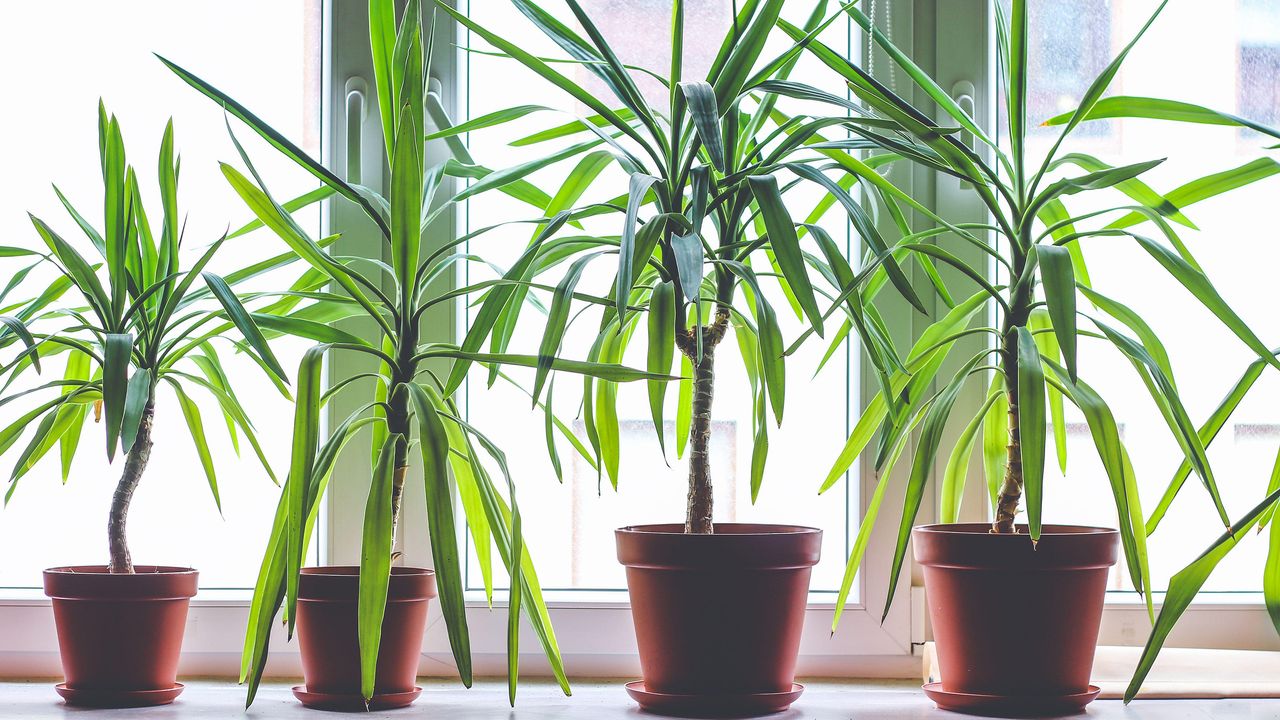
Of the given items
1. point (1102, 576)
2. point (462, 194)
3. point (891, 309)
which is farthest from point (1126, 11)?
point (462, 194)

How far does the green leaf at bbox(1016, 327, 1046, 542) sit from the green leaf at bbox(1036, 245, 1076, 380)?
1.5 inches

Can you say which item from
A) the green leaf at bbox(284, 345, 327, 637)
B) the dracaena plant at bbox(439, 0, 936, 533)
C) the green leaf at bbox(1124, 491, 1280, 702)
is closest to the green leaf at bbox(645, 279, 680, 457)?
the dracaena plant at bbox(439, 0, 936, 533)

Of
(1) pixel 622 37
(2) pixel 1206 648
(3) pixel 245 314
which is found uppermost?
(1) pixel 622 37

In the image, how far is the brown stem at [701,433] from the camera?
1107mm

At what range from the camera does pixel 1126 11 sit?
1466 millimetres

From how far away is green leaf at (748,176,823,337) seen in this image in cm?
96

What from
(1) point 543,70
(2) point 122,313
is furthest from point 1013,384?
(2) point 122,313

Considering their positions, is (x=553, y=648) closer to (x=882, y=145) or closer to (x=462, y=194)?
(x=462, y=194)

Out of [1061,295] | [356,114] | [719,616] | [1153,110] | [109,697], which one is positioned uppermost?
[356,114]

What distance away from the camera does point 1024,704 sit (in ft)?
3.33

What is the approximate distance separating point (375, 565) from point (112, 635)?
0.39m

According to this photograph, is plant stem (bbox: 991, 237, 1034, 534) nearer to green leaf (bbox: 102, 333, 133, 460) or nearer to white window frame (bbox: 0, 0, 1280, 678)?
white window frame (bbox: 0, 0, 1280, 678)

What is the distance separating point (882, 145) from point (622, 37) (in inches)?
22.0

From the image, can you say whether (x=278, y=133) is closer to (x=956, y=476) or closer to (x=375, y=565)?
(x=375, y=565)
